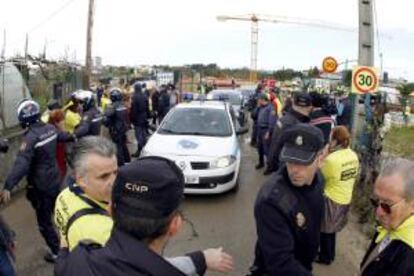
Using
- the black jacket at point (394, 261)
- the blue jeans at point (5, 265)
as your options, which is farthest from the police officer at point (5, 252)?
the black jacket at point (394, 261)

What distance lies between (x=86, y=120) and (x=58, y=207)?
6.53 meters

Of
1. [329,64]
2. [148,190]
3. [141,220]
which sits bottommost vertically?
[141,220]

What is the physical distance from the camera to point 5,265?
14.8 ft

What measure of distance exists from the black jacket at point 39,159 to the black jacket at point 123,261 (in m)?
4.63

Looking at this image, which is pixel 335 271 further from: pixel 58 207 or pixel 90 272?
pixel 90 272

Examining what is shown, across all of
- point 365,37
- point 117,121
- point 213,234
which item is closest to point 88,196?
point 213,234

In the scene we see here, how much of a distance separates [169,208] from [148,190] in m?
0.10

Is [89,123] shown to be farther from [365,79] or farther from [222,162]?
[365,79]

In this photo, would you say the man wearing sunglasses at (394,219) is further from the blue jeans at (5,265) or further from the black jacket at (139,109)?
the black jacket at (139,109)

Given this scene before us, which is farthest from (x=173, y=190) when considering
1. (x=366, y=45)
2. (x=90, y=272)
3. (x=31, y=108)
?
(x=366, y=45)

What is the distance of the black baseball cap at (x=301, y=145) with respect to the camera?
335 centimetres

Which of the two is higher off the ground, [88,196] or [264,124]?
[264,124]

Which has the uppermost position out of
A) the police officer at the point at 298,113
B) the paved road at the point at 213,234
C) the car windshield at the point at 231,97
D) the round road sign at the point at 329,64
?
the round road sign at the point at 329,64

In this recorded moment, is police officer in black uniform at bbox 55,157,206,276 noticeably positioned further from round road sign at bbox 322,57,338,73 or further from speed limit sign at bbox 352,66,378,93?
round road sign at bbox 322,57,338,73
